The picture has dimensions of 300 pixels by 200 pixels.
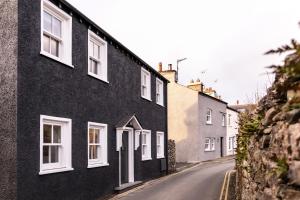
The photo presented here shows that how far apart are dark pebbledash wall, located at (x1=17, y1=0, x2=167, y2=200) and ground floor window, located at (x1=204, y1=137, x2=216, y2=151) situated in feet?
58.6

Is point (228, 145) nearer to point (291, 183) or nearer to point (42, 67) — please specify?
point (42, 67)

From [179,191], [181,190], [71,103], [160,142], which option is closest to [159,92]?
[160,142]

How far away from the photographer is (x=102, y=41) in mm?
15594

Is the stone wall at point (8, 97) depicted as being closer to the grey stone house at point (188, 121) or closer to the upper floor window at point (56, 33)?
the upper floor window at point (56, 33)

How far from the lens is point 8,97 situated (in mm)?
10094

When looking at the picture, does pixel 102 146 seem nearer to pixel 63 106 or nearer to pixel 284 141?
pixel 63 106

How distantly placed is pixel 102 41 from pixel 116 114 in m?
3.13

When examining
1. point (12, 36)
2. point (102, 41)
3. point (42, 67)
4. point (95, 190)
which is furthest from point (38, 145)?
point (102, 41)

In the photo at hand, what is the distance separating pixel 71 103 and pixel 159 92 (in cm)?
1207

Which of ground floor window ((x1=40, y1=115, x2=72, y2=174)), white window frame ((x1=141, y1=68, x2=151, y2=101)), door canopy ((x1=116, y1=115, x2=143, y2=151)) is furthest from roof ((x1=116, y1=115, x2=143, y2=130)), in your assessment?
ground floor window ((x1=40, y1=115, x2=72, y2=174))

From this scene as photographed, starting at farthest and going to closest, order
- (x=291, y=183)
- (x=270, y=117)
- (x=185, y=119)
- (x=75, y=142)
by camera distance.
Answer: (x=185, y=119) → (x=75, y=142) → (x=270, y=117) → (x=291, y=183)

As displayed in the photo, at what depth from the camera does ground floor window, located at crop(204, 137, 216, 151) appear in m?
36.8

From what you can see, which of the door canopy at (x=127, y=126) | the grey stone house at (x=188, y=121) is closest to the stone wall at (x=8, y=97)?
the door canopy at (x=127, y=126)

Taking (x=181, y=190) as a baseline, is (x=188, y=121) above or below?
above
